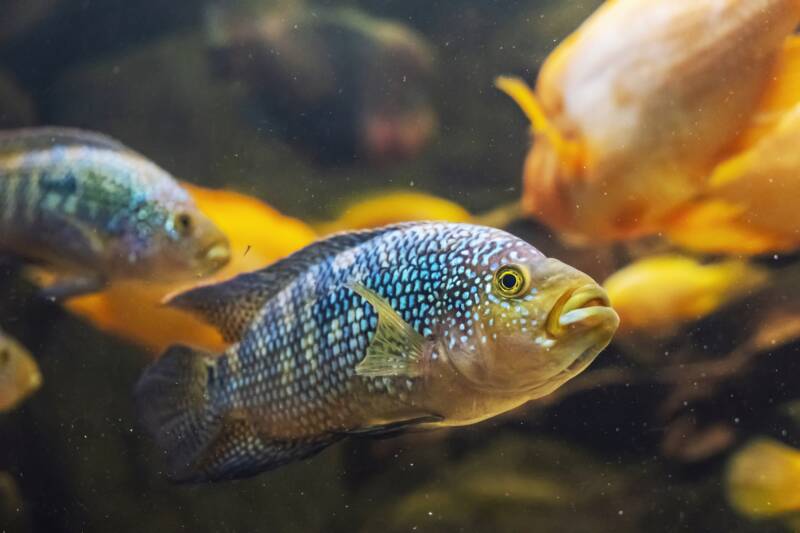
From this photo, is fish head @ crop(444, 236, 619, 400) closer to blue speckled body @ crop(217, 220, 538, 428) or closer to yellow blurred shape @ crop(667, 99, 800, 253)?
blue speckled body @ crop(217, 220, 538, 428)

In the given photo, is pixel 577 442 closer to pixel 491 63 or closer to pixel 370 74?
pixel 491 63

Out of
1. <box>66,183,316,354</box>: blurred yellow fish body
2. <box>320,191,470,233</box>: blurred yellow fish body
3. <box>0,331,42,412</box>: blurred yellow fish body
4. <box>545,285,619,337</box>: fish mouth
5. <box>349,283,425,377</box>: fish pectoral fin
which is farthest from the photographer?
<box>0,331,42,412</box>: blurred yellow fish body

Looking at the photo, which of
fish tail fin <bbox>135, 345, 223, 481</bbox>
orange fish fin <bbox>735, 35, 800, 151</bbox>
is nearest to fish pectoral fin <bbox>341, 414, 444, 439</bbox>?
fish tail fin <bbox>135, 345, 223, 481</bbox>

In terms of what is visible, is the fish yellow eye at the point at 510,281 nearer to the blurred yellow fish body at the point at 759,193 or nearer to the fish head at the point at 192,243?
the blurred yellow fish body at the point at 759,193

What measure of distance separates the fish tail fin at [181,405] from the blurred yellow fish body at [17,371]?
78 cm

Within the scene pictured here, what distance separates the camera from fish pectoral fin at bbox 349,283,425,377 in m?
1.38

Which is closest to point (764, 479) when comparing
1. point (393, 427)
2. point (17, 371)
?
point (393, 427)

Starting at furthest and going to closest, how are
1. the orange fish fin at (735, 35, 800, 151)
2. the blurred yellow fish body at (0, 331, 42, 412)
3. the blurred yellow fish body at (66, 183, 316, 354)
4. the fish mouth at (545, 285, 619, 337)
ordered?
1. the blurred yellow fish body at (0, 331, 42, 412)
2. the blurred yellow fish body at (66, 183, 316, 354)
3. the orange fish fin at (735, 35, 800, 151)
4. the fish mouth at (545, 285, 619, 337)

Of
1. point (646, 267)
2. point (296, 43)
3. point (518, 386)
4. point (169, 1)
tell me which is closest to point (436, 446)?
point (518, 386)

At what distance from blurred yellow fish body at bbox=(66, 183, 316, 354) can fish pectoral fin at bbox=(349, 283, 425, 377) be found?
1.97 feet

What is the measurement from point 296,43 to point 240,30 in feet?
0.70

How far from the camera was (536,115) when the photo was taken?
5.59 feet

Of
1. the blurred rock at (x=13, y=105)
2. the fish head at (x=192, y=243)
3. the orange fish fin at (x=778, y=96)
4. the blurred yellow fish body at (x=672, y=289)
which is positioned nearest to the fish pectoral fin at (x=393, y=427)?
the blurred yellow fish body at (x=672, y=289)

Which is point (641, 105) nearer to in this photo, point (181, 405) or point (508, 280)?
point (508, 280)
